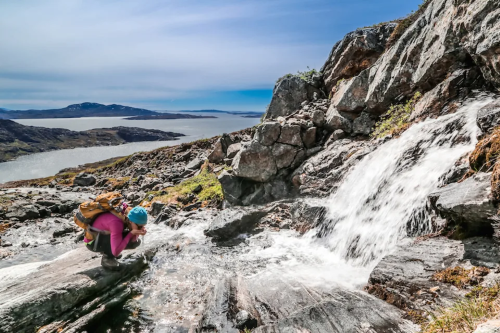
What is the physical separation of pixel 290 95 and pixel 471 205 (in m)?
21.1

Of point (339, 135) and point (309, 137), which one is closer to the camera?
point (339, 135)

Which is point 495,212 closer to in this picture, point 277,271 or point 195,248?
point 277,271

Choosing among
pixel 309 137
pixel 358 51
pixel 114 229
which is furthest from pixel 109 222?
pixel 358 51

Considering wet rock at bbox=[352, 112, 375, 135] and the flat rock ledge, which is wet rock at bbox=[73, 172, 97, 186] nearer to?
the flat rock ledge

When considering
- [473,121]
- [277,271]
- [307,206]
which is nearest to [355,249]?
[277,271]

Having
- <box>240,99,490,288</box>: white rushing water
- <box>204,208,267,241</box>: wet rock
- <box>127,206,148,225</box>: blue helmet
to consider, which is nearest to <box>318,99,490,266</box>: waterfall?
<box>240,99,490,288</box>: white rushing water

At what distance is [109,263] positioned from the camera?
33.1 feet

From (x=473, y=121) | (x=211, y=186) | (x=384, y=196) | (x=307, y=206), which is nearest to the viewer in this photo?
(x=473, y=121)

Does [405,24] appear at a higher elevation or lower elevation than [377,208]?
higher

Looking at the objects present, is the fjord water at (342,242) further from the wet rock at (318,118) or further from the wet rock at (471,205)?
the wet rock at (318,118)

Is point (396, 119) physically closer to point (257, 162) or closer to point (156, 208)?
point (257, 162)

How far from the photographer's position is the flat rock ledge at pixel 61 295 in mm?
7312

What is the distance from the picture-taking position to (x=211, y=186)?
23.9m

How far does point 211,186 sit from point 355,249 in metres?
15.4
